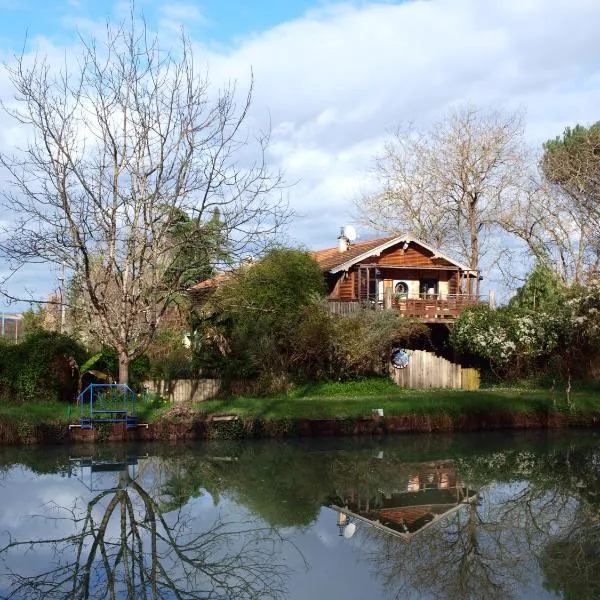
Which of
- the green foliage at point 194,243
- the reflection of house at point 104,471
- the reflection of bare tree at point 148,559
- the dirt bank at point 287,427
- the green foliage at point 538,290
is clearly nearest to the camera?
the reflection of bare tree at point 148,559

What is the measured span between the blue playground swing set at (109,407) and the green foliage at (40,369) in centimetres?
93

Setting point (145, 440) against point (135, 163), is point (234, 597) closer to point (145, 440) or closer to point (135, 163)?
point (145, 440)

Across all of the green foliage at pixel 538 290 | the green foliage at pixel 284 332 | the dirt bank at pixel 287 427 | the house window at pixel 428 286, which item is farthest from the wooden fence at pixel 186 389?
the house window at pixel 428 286

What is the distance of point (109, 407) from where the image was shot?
71.3 feet

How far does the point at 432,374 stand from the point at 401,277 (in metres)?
7.21

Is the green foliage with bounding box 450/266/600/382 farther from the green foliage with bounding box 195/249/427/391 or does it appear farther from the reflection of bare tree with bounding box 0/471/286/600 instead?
the reflection of bare tree with bounding box 0/471/286/600

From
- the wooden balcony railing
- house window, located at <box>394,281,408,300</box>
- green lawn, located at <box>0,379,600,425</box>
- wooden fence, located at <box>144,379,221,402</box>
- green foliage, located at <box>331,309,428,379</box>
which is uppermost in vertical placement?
house window, located at <box>394,281,408,300</box>

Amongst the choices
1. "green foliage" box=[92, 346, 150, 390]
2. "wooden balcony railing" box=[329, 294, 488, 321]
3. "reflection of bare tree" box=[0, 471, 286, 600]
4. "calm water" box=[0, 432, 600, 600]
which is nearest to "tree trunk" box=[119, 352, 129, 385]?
"green foliage" box=[92, 346, 150, 390]

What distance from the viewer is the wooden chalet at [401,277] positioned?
34.5m

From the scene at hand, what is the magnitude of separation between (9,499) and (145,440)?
6.44 meters

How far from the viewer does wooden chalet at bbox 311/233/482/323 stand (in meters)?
34.5

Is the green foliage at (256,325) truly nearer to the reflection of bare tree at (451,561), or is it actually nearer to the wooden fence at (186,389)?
the wooden fence at (186,389)

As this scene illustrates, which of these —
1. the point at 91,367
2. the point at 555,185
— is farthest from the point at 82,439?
the point at 555,185

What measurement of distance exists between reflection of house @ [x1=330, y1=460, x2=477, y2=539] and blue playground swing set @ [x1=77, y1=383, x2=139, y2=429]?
7764mm
